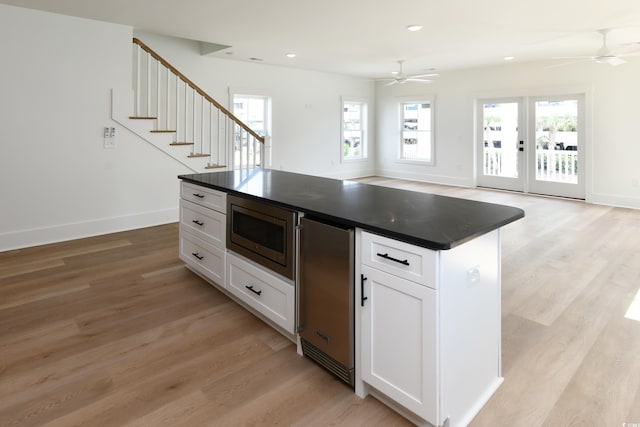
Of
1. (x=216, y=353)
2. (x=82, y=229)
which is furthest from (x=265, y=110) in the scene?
(x=216, y=353)

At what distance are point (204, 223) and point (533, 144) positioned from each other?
22.8 ft

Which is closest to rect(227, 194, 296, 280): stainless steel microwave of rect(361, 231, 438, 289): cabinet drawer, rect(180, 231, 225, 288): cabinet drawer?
rect(180, 231, 225, 288): cabinet drawer

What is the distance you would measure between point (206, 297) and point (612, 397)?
255 cm

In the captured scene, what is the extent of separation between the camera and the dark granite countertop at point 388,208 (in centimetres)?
161

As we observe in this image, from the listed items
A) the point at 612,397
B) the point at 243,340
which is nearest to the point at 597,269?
the point at 612,397

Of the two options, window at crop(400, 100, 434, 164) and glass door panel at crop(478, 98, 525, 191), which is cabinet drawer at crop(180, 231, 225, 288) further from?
window at crop(400, 100, 434, 164)

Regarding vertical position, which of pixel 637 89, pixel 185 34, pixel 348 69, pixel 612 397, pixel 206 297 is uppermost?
pixel 348 69

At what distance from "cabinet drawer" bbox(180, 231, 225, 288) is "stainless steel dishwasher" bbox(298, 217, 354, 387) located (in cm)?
104

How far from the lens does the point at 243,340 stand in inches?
95.1

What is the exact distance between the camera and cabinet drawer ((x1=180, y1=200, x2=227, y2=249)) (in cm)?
295

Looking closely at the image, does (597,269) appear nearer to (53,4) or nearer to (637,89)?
(637,89)

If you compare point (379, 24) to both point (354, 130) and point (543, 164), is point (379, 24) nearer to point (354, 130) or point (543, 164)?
point (543, 164)

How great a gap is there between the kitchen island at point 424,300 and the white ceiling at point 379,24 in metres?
2.97

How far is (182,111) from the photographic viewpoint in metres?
6.50
